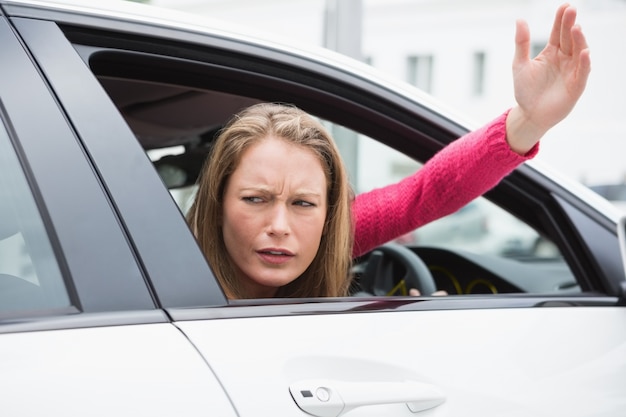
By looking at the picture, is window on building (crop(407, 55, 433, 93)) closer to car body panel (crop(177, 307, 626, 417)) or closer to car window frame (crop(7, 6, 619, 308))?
car window frame (crop(7, 6, 619, 308))

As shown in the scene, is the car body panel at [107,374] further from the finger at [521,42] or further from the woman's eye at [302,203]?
the finger at [521,42]

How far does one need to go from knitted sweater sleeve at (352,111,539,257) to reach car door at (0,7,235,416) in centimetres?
90

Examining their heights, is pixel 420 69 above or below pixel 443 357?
above

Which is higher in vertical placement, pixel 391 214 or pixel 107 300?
pixel 391 214

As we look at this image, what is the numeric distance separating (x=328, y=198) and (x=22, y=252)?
0.89 metres

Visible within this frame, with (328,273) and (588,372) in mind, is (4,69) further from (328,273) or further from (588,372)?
(588,372)

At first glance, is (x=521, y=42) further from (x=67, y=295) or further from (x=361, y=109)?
(x=67, y=295)

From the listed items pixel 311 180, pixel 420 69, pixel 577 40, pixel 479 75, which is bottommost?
pixel 311 180

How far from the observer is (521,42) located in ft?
5.65

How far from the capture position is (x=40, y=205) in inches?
50.9

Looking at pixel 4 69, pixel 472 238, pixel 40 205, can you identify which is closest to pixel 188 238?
pixel 40 205

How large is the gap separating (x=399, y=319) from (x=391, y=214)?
0.78 meters

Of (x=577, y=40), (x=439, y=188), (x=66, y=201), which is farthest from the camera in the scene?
(x=439, y=188)

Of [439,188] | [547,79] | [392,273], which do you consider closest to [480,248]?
[392,273]
